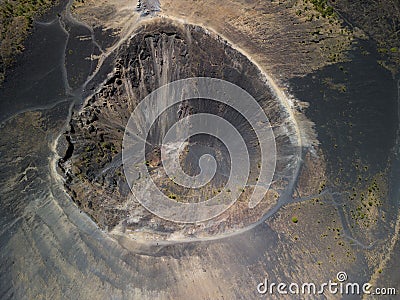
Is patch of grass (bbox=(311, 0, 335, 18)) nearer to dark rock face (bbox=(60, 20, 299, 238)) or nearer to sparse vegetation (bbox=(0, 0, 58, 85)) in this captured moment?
dark rock face (bbox=(60, 20, 299, 238))

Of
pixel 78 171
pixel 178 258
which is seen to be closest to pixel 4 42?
pixel 78 171

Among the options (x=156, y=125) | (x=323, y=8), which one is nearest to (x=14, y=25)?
(x=156, y=125)

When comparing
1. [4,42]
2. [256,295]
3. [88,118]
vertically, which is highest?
[4,42]

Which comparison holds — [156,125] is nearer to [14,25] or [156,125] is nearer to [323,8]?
[14,25]

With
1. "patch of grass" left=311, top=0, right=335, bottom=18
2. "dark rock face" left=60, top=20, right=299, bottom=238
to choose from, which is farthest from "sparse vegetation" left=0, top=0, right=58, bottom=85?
"patch of grass" left=311, top=0, right=335, bottom=18

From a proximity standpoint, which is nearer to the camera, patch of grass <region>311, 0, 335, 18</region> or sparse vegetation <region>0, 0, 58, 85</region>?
sparse vegetation <region>0, 0, 58, 85</region>

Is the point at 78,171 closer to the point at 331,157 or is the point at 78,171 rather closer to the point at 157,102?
the point at 157,102

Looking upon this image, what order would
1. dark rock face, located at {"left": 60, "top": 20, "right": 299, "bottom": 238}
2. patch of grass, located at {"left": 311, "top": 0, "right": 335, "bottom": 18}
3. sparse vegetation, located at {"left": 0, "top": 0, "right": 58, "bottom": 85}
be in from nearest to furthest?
dark rock face, located at {"left": 60, "top": 20, "right": 299, "bottom": 238} → sparse vegetation, located at {"left": 0, "top": 0, "right": 58, "bottom": 85} → patch of grass, located at {"left": 311, "top": 0, "right": 335, "bottom": 18}

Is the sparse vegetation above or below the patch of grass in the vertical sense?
above
